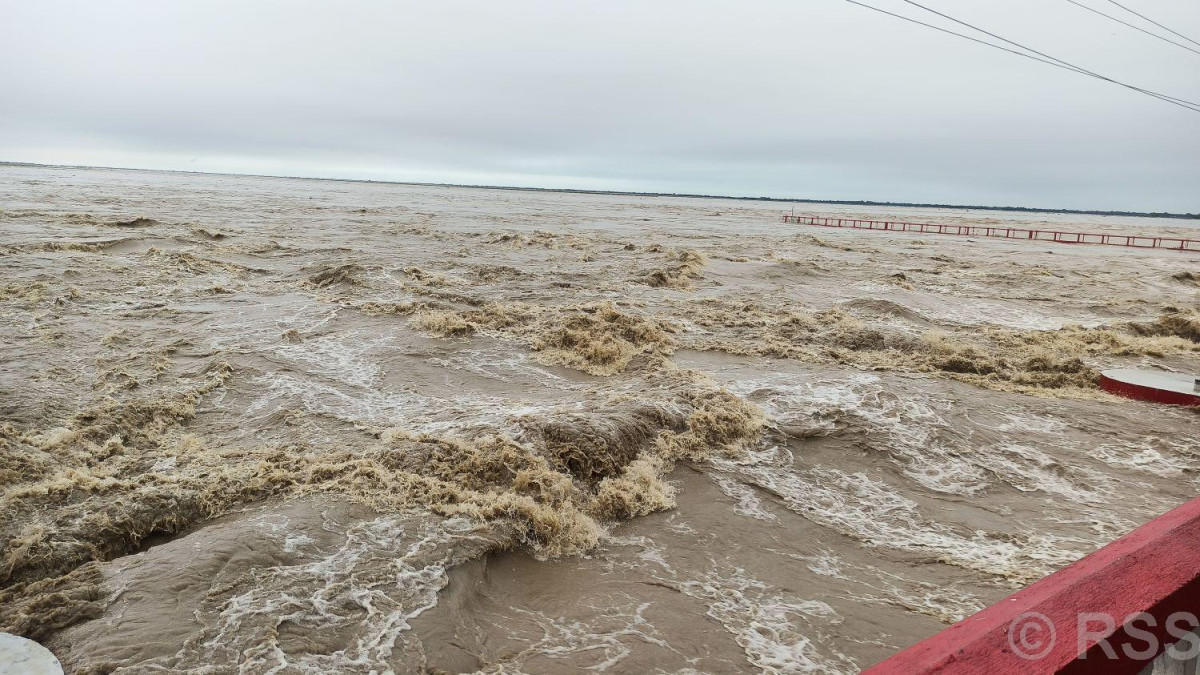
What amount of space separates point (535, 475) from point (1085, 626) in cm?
435

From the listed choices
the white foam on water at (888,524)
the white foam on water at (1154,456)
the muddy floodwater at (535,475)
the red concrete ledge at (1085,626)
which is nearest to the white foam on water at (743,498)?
the muddy floodwater at (535,475)

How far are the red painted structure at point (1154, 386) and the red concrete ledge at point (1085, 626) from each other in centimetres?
874

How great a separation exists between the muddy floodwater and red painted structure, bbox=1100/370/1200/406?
24cm

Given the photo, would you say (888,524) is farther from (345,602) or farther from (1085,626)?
(1085,626)

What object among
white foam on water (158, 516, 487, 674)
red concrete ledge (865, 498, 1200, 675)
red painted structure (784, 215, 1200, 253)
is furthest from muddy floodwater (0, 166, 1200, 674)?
red painted structure (784, 215, 1200, 253)

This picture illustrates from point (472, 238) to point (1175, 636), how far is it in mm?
27237

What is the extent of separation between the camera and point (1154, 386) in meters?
8.53

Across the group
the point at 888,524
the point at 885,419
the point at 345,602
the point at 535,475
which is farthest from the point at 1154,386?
the point at 345,602

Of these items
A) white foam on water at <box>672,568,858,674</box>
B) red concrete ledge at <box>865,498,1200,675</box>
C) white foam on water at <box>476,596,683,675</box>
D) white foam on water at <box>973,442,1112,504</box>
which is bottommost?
white foam on water at <box>672,568,858,674</box>

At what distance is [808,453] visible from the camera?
6.59 meters

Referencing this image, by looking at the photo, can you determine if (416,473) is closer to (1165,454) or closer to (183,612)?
(183,612)

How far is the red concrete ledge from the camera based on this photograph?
1.26 metres

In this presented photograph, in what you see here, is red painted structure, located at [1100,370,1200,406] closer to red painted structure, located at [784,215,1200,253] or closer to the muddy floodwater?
the muddy floodwater

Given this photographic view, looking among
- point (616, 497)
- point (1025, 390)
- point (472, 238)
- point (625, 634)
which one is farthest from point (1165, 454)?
point (472, 238)
